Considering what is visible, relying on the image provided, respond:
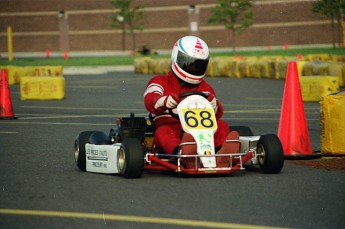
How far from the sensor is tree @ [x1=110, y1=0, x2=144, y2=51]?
70500 mm

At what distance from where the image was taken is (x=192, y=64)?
372 inches

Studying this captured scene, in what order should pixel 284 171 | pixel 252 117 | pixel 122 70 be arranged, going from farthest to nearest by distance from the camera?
pixel 122 70 < pixel 252 117 < pixel 284 171

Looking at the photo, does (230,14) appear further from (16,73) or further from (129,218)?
(129,218)

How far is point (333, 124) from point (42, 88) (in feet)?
44.5

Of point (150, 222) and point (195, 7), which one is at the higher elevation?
point (195, 7)

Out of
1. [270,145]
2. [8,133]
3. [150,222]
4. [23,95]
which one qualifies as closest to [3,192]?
[150,222]

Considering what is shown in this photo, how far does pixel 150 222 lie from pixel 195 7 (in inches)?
2730

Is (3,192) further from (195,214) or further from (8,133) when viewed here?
(8,133)

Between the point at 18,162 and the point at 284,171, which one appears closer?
the point at 284,171

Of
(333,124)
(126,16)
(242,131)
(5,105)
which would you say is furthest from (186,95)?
(126,16)

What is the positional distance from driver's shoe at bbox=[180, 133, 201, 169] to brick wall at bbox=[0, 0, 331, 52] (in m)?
61.0

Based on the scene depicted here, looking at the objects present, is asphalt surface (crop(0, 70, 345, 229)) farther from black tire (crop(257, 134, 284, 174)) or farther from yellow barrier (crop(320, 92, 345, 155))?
yellow barrier (crop(320, 92, 345, 155))

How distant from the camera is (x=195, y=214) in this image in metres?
6.77

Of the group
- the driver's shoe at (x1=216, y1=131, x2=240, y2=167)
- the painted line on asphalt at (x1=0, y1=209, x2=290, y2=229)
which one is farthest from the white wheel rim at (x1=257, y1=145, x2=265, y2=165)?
the painted line on asphalt at (x1=0, y1=209, x2=290, y2=229)
